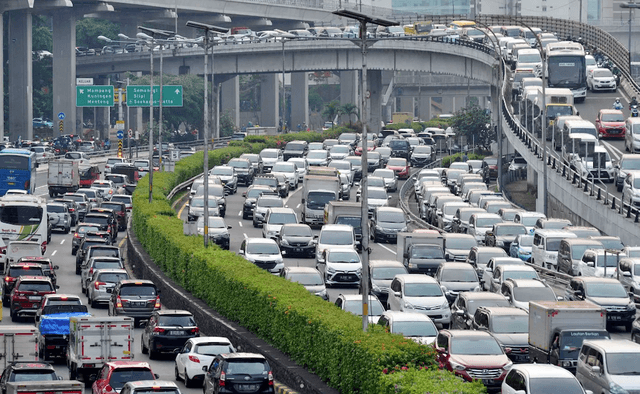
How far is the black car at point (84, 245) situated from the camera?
49191 mm

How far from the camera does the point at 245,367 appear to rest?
25156mm

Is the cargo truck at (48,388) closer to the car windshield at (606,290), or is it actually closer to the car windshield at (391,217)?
the car windshield at (606,290)

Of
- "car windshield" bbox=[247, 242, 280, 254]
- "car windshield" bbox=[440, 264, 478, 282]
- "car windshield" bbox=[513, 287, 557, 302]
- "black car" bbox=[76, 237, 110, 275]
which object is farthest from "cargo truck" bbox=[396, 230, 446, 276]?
"black car" bbox=[76, 237, 110, 275]

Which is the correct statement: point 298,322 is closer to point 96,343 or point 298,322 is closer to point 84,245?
point 96,343

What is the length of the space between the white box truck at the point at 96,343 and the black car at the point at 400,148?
66255 mm

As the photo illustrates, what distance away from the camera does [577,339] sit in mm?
28000

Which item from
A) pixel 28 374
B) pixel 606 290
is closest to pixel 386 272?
pixel 606 290

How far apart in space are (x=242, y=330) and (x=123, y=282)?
6173 millimetres

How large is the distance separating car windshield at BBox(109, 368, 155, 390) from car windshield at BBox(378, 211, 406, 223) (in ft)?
106

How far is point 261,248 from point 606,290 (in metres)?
14.2

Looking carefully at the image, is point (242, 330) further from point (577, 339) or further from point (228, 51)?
point (228, 51)

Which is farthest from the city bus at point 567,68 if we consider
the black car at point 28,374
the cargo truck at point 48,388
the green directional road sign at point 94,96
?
the cargo truck at point 48,388

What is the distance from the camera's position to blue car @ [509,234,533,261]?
4762 centimetres

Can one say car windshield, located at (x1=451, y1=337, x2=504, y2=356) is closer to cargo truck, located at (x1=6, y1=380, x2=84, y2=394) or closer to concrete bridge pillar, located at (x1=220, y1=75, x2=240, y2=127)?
cargo truck, located at (x1=6, y1=380, x2=84, y2=394)
